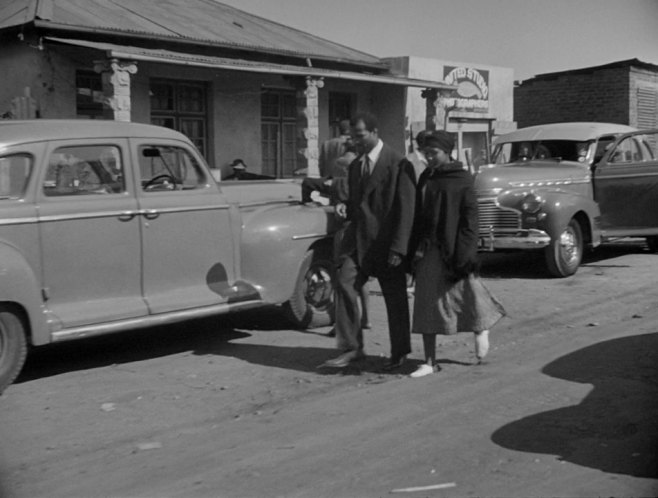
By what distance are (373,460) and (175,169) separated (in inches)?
146

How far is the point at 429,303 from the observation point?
6.74 metres

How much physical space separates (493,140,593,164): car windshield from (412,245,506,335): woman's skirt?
735 centimetres

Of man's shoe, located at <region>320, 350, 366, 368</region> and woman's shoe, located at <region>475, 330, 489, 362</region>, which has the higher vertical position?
woman's shoe, located at <region>475, 330, 489, 362</region>

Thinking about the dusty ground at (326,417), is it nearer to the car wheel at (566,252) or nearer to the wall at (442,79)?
the car wheel at (566,252)

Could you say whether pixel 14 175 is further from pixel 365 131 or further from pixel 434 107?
pixel 434 107

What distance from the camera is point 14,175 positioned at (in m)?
6.64

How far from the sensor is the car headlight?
1190 cm

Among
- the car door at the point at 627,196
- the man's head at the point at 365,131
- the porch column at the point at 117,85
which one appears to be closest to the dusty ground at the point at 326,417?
the man's head at the point at 365,131

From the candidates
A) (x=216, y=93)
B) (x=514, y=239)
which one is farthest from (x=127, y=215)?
(x=216, y=93)

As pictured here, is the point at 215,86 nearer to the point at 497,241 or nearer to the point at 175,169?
the point at 497,241

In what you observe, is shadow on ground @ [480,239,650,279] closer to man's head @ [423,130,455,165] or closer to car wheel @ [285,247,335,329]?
car wheel @ [285,247,335,329]

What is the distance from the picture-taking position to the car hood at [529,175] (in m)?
12.5

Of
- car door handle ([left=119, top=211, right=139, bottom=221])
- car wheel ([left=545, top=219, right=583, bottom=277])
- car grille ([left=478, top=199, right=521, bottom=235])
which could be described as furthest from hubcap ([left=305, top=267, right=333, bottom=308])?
car wheel ([left=545, top=219, right=583, bottom=277])

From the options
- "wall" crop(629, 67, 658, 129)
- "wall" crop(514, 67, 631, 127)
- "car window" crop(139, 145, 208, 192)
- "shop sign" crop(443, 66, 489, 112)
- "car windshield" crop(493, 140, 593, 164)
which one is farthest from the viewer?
"wall" crop(514, 67, 631, 127)
